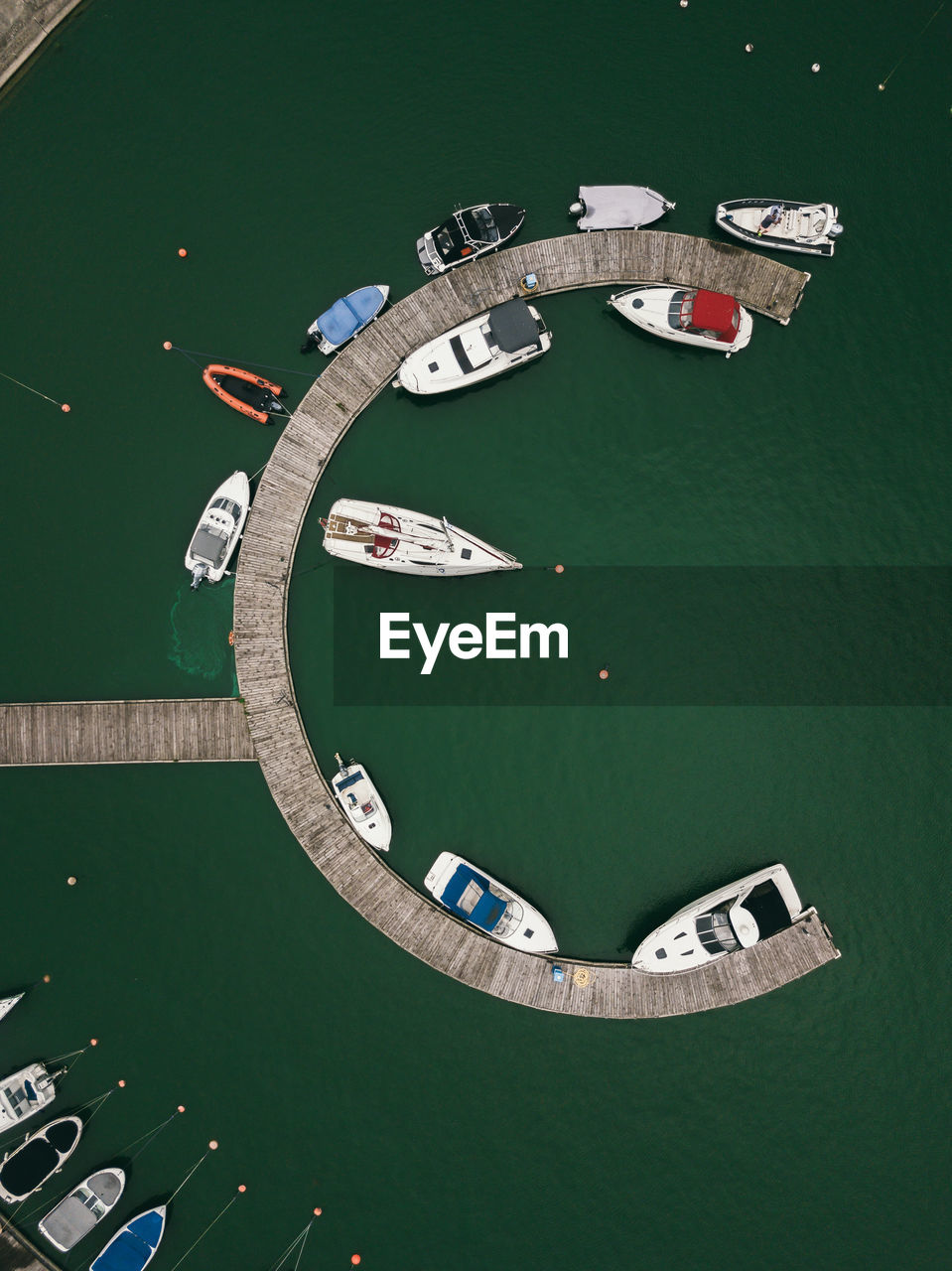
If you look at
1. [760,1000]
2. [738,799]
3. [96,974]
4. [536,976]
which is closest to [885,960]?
[760,1000]

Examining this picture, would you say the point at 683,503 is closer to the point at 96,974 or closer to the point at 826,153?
the point at 826,153

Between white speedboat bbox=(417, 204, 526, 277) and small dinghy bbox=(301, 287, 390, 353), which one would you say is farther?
small dinghy bbox=(301, 287, 390, 353)

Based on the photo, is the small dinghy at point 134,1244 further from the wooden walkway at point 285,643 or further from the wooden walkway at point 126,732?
the wooden walkway at point 126,732

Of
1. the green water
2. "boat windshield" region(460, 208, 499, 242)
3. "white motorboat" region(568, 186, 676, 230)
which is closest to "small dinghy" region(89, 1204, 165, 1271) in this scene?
the green water

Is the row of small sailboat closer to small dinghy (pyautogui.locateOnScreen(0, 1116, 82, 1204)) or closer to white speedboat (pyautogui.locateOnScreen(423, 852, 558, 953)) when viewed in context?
small dinghy (pyautogui.locateOnScreen(0, 1116, 82, 1204))

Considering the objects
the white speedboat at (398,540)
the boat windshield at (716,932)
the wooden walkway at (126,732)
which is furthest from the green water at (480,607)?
the white speedboat at (398,540)

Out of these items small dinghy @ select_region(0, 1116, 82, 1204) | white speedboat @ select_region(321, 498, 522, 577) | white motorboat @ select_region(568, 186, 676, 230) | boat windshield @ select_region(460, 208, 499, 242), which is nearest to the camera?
white speedboat @ select_region(321, 498, 522, 577)

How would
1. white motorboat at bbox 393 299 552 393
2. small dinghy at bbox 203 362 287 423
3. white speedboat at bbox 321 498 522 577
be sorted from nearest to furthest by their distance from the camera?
white speedboat at bbox 321 498 522 577 < white motorboat at bbox 393 299 552 393 < small dinghy at bbox 203 362 287 423
